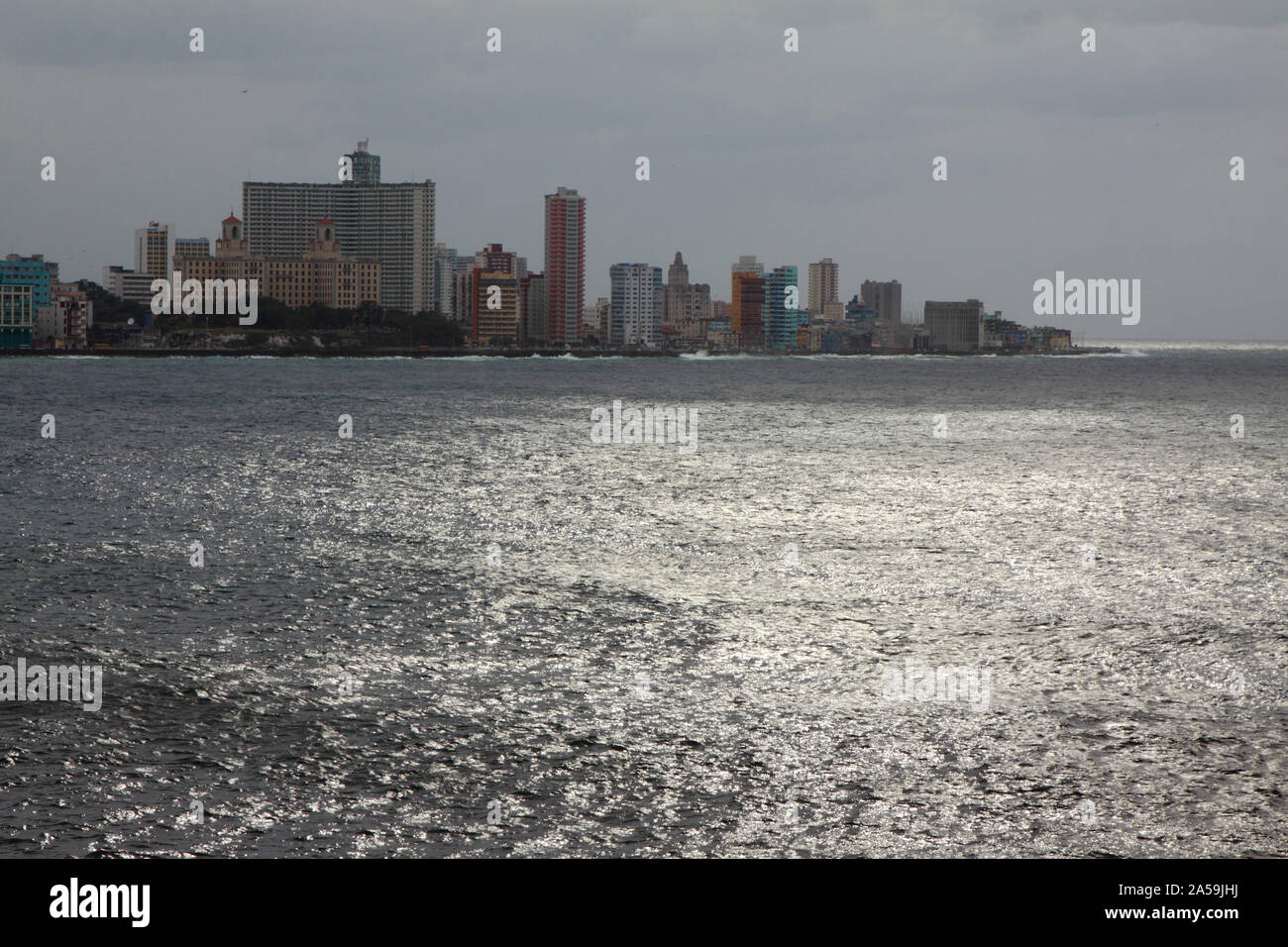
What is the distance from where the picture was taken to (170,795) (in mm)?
10797

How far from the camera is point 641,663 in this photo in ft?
50.9

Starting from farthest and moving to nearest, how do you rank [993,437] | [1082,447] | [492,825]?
[993,437] < [1082,447] < [492,825]

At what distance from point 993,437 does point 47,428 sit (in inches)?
1782

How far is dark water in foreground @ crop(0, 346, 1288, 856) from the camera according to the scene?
410 inches

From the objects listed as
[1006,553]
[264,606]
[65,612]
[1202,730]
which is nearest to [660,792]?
[1202,730]

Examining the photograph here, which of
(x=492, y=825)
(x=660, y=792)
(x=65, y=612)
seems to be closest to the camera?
(x=492, y=825)

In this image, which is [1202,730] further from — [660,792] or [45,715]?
[45,715]

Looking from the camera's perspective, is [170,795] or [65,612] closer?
[170,795]

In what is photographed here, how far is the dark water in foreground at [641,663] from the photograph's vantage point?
10.4m

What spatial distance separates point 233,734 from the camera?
12547 mm
